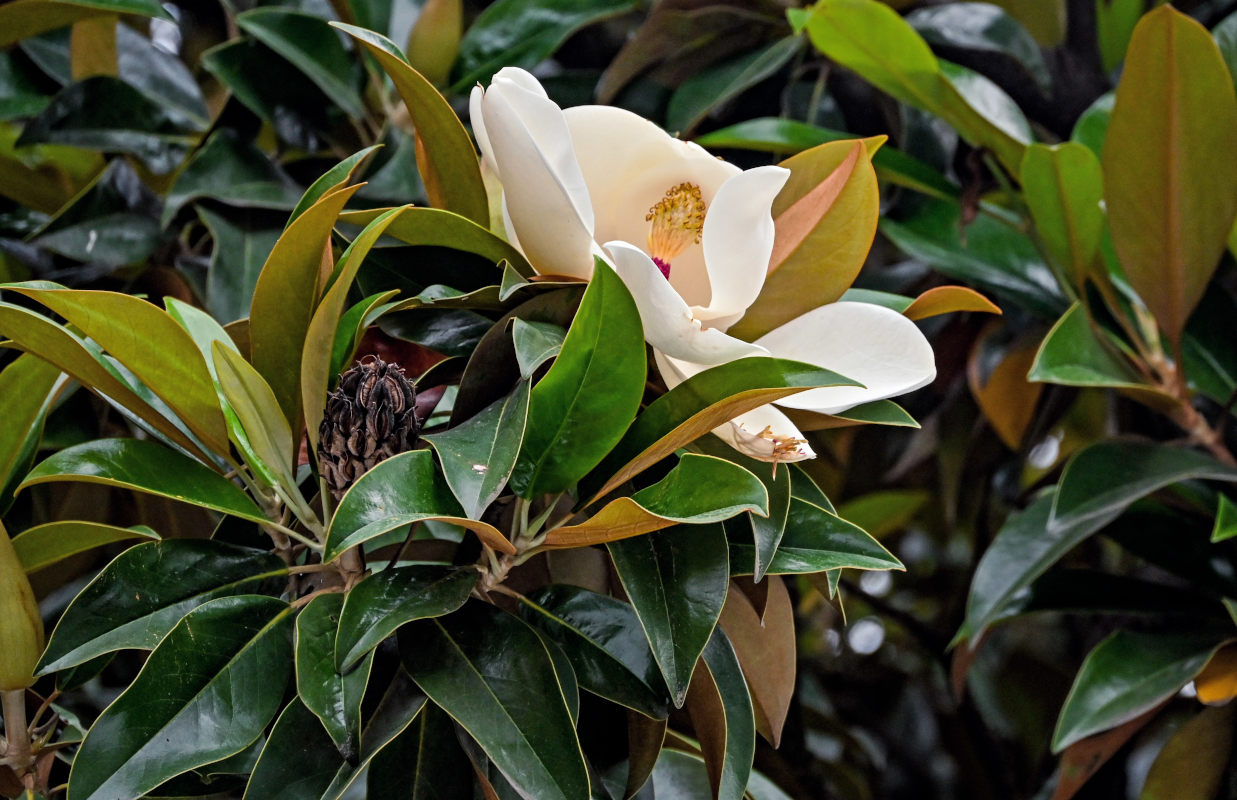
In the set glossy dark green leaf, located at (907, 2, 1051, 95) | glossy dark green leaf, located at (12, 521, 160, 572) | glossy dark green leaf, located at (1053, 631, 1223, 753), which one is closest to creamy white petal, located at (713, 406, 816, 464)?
glossy dark green leaf, located at (12, 521, 160, 572)

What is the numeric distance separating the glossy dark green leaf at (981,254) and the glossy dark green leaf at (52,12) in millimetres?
648

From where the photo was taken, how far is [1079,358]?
75 cm

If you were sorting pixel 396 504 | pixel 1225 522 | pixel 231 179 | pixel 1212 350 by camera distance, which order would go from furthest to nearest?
1. pixel 1212 350
2. pixel 231 179
3. pixel 1225 522
4. pixel 396 504

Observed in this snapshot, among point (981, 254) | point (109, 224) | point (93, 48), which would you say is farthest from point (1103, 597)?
point (93, 48)

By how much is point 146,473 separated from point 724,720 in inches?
11.7

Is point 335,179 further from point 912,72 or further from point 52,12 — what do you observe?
point 912,72

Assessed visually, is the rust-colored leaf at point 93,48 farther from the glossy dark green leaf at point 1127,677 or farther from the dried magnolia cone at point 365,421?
the glossy dark green leaf at point 1127,677

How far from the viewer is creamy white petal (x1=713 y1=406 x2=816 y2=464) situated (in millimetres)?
464

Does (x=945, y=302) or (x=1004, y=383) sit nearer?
(x=945, y=302)

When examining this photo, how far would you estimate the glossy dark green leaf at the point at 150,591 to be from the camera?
1.44 ft

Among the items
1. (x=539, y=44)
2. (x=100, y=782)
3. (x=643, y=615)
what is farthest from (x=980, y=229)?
(x=100, y=782)

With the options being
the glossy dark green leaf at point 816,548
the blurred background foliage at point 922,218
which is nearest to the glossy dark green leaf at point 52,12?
the blurred background foliage at point 922,218

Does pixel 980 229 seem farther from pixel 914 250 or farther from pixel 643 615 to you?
pixel 643 615

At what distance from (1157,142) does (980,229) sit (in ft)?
0.84
